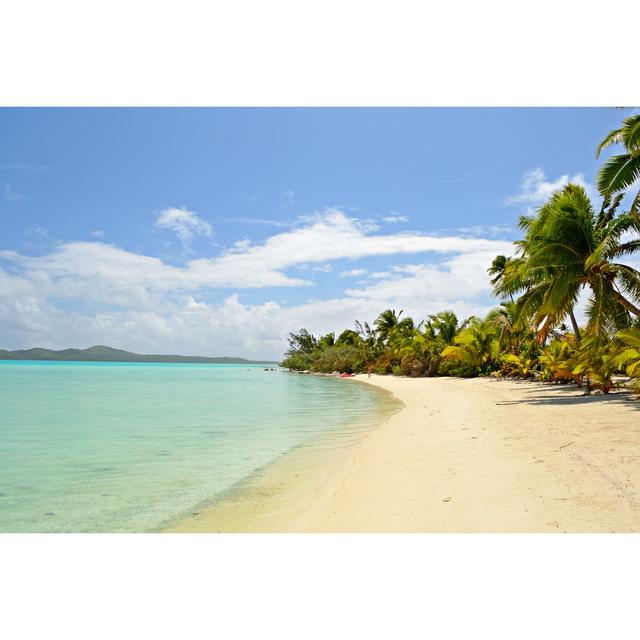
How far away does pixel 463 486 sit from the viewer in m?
4.79

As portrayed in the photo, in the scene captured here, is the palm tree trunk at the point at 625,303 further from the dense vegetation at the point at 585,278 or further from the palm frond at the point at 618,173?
the palm frond at the point at 618,173

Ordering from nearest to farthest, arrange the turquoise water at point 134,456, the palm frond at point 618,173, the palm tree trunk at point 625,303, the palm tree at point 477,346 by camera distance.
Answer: the turquoise water at point 134,456 → the palm frond at point 618,173 → the palm tree trunk at point 625,303 → the palm tree at point 477,346

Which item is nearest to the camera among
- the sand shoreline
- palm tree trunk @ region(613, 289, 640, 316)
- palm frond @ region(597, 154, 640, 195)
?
the sand shoreline

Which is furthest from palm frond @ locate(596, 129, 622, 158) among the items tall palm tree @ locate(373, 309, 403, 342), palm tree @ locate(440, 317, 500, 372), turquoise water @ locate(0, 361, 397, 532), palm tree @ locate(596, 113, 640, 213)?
tall palm tree @ locate(373, 309, 403, 342)

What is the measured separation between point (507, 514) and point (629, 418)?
18.9 feet

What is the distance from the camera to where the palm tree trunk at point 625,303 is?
12164 mm

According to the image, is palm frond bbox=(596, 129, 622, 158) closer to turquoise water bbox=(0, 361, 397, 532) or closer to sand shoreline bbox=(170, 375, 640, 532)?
sand shoreline bbox=(170, 375, 640, 532)

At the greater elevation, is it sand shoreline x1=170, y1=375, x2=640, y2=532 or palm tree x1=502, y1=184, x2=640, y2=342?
palm tree x1=502, y1=184, x2=640, y2=342

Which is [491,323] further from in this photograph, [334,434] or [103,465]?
[103,465]

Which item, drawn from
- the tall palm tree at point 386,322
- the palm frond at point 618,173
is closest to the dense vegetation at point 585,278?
the palm frond at point 618,173

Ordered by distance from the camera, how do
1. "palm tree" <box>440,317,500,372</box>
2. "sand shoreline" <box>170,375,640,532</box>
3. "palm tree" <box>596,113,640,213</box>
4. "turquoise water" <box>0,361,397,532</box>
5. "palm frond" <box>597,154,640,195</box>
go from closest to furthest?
1. "sand shoreline" <box>170,375,640,532</box>
2. "turquoise water" <box>0,361,397,532</box>
3. "palm tree" <box>596,113,640,213</box>
4. "palm frond" <box>597,154,640,195</box>
5. "palm tree" <box>440,317,500,372</box>

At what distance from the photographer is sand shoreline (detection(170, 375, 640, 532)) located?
12.6ft

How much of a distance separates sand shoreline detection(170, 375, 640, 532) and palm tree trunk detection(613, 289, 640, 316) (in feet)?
15.4
